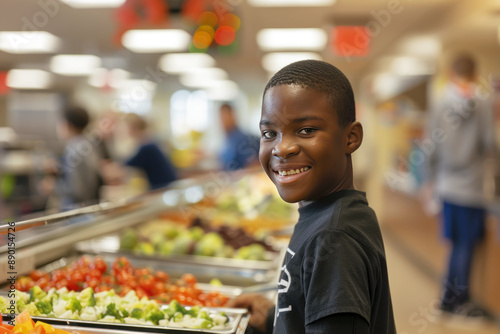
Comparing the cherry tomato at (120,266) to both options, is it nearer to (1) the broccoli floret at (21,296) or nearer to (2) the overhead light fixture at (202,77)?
(1) the broccoli floret at (21,296)

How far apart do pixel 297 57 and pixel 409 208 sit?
4861 mm

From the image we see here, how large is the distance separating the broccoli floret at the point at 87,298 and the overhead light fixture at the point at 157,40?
25.0 feet

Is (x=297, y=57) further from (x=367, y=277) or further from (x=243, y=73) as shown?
(x=367, y=277)

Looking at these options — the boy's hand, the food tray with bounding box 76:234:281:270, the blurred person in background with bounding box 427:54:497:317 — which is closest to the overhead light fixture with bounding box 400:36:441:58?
the blurred person in background with bounding box 427:54:497:317

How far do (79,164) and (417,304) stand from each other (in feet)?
13.1

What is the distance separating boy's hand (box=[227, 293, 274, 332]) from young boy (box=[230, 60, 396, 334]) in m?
0.49

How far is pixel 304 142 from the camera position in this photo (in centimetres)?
127

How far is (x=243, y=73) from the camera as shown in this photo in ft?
53.7

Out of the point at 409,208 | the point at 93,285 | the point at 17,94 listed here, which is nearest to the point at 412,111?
the point at 409,208

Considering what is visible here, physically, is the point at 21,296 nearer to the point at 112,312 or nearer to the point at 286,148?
the point at 112,312

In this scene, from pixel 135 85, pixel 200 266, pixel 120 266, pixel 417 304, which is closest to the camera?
pixel 120 266

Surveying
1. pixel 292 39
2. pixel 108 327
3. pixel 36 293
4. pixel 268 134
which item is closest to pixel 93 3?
pixel 292 39

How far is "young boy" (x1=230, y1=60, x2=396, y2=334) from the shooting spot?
1151 mm

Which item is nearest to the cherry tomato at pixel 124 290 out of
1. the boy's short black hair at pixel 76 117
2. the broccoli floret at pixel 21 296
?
the broccoli floret at pixel 21 296
